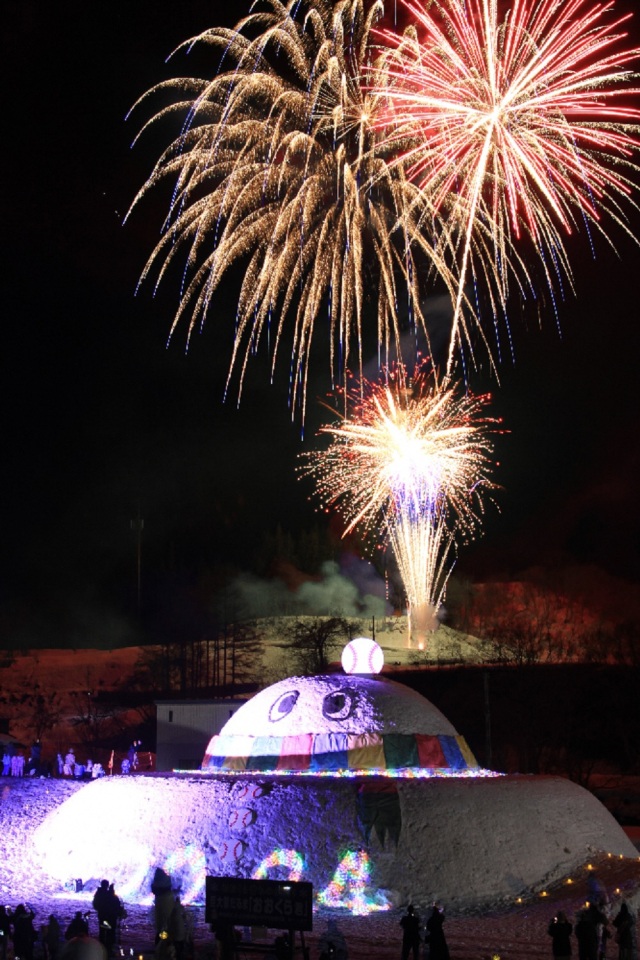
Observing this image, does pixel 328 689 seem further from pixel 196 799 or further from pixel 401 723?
pixel 196 799

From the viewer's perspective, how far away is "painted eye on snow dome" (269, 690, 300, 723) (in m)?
22.7

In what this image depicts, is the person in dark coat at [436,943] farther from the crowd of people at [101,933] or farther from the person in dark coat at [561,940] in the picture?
the crowd of people at [101,933]

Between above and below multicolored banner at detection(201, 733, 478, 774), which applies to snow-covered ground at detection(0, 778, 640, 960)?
below

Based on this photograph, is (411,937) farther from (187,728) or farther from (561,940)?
(187,728)

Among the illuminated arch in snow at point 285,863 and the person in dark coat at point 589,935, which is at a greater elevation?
the illuminated arch in snow at point 285,863

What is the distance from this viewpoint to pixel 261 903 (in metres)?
11.6

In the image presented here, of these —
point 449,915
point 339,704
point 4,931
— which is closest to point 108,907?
point 4,931

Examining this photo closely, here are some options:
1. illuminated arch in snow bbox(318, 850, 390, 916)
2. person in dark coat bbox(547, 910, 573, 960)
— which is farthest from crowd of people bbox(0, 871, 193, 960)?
person in dark coat bbox(547, 910, 573, 960)

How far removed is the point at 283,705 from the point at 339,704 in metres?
1.30

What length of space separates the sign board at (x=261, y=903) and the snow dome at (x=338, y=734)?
9580mm

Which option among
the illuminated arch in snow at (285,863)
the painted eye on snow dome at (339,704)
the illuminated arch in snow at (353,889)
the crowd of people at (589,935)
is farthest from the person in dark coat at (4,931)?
the painted eye on snow dome at (339,704)

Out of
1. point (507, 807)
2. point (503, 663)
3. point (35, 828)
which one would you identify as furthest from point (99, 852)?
point (503, 663)

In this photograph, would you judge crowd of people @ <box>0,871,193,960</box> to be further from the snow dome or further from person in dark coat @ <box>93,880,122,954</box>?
the snow dome

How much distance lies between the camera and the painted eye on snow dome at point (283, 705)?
74.5 ft
